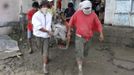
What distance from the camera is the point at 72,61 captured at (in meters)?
7.66

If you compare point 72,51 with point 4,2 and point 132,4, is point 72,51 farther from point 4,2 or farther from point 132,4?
point 4,2

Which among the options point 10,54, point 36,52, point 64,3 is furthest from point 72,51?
point 64,3

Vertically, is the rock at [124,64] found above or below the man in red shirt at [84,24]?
below

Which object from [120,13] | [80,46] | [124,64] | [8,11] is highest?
[8,11]

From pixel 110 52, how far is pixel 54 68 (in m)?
2.03

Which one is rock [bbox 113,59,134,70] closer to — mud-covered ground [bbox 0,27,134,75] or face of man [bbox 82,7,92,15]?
mud-covered ground [bbox 0,27,134,75]

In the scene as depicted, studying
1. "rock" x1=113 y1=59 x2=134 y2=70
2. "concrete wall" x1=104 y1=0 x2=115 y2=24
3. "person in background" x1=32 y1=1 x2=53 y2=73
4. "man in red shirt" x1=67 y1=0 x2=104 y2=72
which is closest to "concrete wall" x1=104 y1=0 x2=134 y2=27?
"concrete wall" x1=104 y1=0 x2=115 y2=24

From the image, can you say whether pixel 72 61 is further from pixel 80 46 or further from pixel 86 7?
pixel 86 7

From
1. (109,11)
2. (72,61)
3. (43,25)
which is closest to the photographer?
(43,25)

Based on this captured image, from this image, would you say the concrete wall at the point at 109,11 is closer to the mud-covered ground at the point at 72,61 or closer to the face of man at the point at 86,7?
the mud-covered ground at the point at 72,61

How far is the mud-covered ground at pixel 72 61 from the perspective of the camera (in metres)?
7.08

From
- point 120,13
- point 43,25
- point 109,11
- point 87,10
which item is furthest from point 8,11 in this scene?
point 87,10

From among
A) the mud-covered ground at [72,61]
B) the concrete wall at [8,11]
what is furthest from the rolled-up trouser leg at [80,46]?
the concrete wall at [8,11]

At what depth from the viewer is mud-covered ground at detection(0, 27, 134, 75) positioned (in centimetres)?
708
